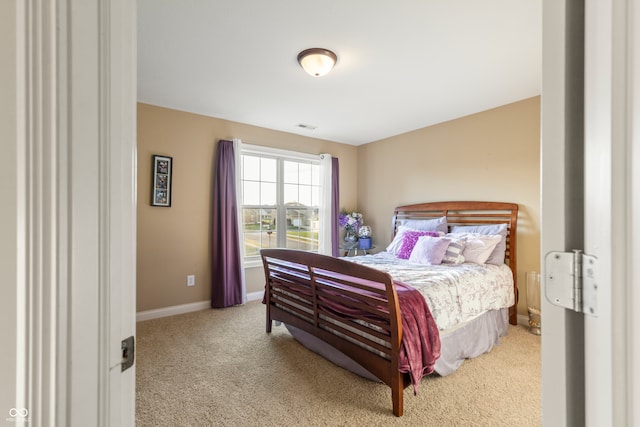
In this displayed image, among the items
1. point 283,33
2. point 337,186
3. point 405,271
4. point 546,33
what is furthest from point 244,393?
point 337,186

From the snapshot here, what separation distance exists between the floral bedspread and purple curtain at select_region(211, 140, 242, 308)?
5.90 ft

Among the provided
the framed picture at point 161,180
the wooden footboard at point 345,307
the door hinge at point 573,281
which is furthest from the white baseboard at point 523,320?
the framed picture at point 161,180

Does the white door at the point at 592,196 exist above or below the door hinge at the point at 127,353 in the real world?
above

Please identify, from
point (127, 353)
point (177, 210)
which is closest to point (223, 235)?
point (177, 210)

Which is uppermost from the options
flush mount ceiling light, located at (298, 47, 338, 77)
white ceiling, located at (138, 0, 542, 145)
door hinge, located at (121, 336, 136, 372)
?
white ceiling, located at (138, 0, 542, 145)

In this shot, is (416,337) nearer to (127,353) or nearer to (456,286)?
(456,286)

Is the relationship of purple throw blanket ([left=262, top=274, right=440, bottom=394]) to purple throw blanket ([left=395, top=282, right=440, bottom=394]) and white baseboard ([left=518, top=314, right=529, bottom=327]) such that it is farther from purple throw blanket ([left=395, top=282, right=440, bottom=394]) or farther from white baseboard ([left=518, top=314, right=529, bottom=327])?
white baseboard ([left=518, top=314, right=529, bottom=327])

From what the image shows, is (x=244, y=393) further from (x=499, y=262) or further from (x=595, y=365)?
(x=499, y=262)

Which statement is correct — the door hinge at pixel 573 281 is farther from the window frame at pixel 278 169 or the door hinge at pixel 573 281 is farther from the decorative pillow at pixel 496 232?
the window frame at pixel 278 169

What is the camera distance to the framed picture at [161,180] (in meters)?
3.30

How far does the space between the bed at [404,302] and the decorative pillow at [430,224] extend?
45 mm

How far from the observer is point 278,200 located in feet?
14.3

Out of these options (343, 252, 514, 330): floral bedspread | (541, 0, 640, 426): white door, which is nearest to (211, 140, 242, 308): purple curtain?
(343, 252, 514, 330): floral bedspread

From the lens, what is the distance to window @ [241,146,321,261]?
409cm
